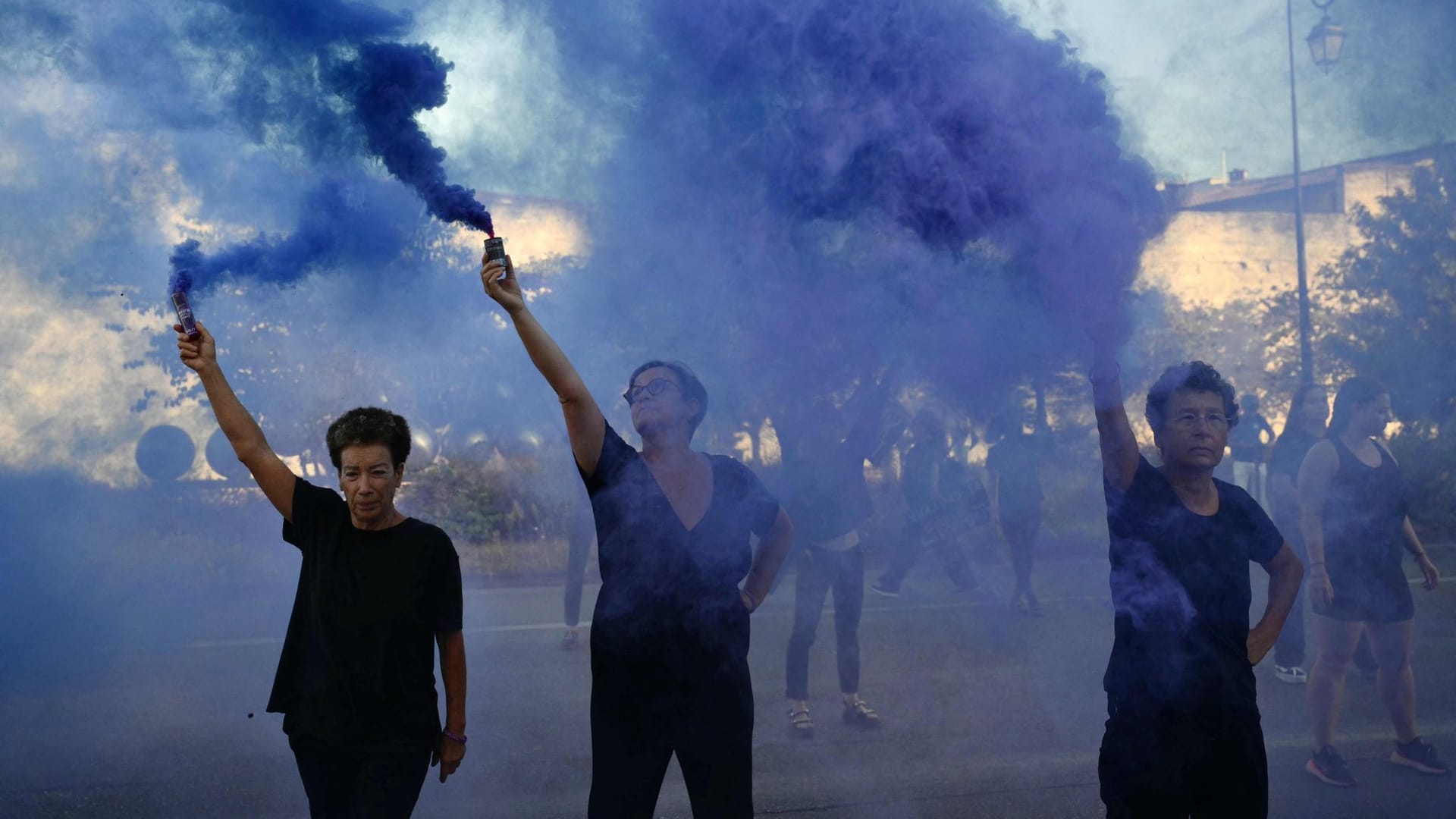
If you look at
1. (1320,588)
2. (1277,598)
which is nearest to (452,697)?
(1277,598)

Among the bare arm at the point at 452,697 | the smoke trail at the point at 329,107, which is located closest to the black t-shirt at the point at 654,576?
the bare arm at the point at 452,697

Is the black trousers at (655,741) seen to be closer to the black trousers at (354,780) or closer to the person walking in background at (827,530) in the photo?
the black trousers at (354,780)

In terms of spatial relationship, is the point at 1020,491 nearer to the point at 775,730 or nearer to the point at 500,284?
the point at 775,730

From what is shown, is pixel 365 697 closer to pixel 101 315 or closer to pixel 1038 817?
pixel 1038 817

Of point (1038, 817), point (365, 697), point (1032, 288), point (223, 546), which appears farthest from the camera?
point (223, 546)

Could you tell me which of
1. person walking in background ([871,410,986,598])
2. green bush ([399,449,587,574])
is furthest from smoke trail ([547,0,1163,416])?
green bush ([399,449,587,574])

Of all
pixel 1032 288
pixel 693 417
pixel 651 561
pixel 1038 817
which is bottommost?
pixel 1038 817

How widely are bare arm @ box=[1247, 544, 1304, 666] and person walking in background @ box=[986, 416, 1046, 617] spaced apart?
5.13 metres

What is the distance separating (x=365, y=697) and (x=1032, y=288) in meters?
2.16

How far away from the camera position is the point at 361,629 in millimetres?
2699

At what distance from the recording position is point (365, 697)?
8.80 ft

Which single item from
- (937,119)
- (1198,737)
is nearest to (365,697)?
(1198,737)

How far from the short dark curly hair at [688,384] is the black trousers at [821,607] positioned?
2498 mm

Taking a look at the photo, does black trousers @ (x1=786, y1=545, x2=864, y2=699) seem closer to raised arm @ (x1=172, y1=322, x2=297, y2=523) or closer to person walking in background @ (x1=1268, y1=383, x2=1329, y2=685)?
person walking in background @ (x1=1268, y1=383, x2=1329, y2=685)
